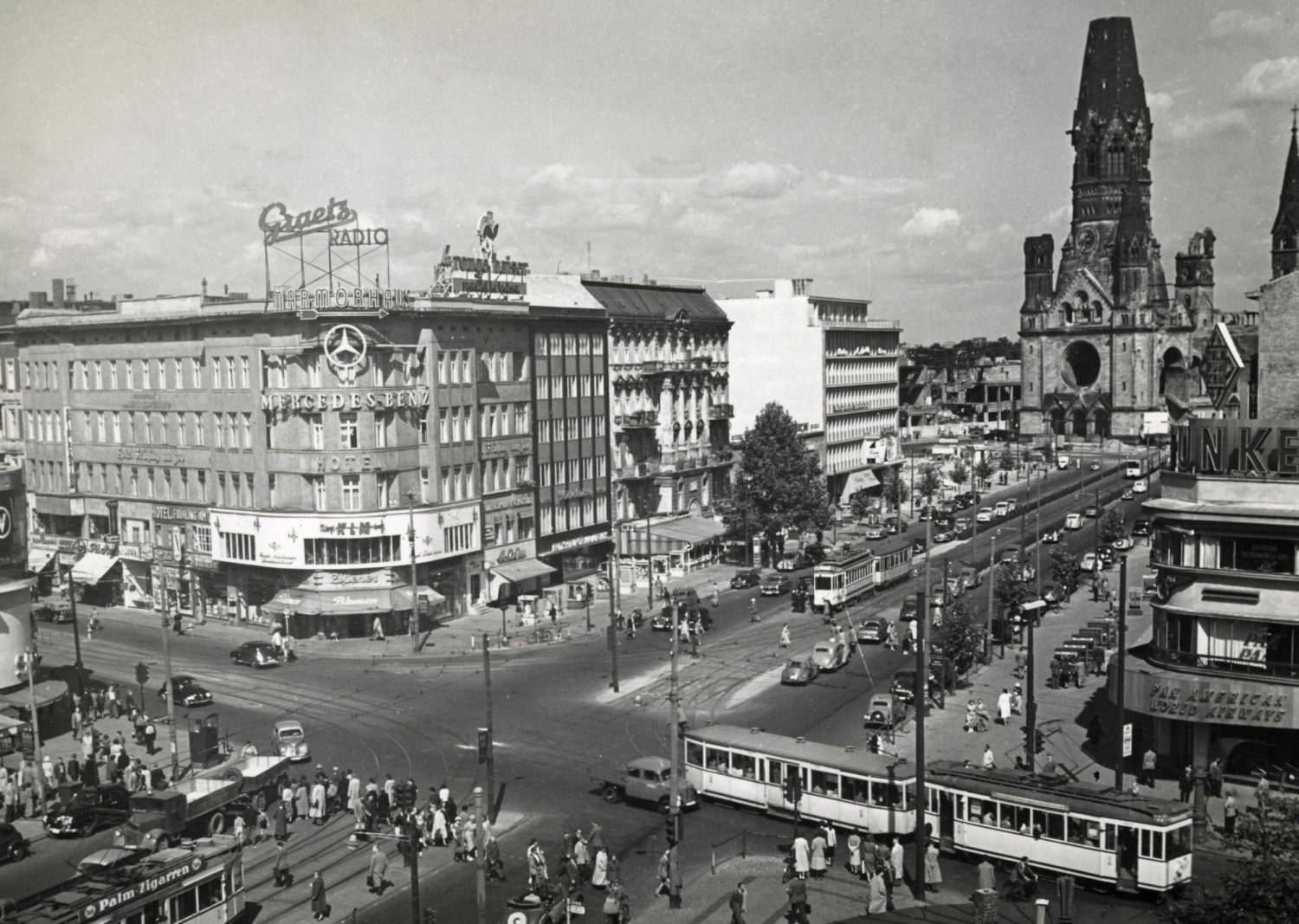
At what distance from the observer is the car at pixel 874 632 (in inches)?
2643

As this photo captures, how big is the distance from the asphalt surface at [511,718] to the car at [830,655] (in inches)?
30.8

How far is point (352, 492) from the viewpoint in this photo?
236 ft

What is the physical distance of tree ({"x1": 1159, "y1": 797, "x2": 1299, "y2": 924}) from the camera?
24.0 meters

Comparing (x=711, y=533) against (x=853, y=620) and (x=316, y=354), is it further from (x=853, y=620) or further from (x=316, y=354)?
(x=316, y=354)

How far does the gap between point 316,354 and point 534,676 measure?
23.5m

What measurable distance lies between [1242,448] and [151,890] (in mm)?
35599

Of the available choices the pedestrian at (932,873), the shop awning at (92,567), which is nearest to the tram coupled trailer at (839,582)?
the pedestrian at (932,873)

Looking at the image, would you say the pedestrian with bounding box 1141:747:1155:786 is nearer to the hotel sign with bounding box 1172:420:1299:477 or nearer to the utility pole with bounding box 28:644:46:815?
the hotel sign with bounding box 1172:420:1299:477

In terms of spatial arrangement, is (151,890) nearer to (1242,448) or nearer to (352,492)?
(1242,448)

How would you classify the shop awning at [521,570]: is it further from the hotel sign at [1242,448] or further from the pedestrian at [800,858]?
the pedestrian at [800,858]

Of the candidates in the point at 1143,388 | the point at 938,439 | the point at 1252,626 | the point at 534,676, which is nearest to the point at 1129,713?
the point at 1252,626

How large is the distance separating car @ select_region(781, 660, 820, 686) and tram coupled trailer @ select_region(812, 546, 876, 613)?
635 inches

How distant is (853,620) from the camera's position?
239ft

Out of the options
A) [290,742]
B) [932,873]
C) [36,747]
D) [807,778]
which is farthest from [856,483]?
[932,873]
